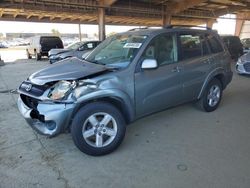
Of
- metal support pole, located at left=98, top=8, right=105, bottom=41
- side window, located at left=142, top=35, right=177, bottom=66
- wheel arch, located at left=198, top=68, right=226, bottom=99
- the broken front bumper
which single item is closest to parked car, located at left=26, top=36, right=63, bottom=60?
metal support pole, located at left=98, top=8, right=105, bottom=41

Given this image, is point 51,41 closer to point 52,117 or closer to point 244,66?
point 244,66

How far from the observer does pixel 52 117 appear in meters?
2.81

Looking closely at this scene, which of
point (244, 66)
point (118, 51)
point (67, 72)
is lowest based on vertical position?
point (244, 66)

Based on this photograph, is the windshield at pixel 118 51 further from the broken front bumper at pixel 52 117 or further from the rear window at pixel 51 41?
the rear window at pixel 51 41

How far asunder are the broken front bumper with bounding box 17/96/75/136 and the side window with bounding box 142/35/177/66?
1387 mm

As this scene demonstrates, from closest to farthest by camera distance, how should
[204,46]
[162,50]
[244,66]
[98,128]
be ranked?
[98,128] → [162,50] → [204,46] → [244,66]

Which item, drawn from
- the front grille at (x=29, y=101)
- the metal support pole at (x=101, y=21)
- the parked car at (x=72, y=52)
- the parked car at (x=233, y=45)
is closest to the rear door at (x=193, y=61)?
the front grille at (x=29, y=101)

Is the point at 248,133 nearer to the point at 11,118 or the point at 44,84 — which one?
the point at 44,84

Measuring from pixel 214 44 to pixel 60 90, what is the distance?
3.34 m

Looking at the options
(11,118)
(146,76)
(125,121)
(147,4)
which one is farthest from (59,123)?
(147,4)

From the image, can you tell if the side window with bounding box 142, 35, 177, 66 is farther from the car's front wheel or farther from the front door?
the car's front wheel

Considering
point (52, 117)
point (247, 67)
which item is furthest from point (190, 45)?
point (247, 67)

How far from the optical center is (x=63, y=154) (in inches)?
127

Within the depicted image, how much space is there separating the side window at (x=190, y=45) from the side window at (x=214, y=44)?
283mm
